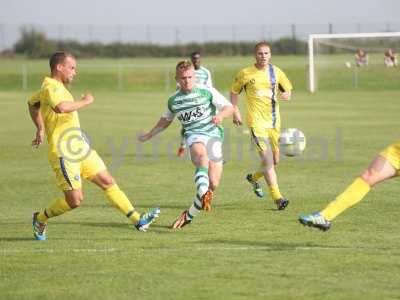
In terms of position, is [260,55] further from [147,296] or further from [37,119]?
[147,296]

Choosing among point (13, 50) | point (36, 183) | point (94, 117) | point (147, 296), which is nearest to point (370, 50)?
point (94, 117)

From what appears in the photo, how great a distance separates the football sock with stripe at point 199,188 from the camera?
1038cm

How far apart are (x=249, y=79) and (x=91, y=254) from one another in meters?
4.63

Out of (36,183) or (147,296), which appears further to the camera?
(36,183)

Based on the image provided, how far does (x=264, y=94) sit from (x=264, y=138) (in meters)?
0.63

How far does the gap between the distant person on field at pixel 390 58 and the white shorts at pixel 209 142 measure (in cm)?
2500

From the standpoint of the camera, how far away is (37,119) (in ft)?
33.2

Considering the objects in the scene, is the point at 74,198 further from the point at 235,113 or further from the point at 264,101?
the point at 264,101

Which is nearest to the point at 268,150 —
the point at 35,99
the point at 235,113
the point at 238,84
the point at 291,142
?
the point at 235,113

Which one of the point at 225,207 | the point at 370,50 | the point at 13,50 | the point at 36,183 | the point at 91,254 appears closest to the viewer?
the point at 91,254

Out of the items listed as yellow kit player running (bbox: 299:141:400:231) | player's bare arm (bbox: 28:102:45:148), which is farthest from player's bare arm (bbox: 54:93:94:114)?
yellow kit player running (bbox: 299:141:400:231)

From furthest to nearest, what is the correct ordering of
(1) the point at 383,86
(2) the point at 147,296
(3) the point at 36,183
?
(1) the point at 383,86, (3) the point at 36,183, (2) the point at 147,296

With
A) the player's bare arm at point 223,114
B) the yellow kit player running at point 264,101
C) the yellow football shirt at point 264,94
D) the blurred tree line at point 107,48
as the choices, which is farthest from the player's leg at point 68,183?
the blurred tree line at point 107,48

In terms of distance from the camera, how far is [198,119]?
35.8 feet
